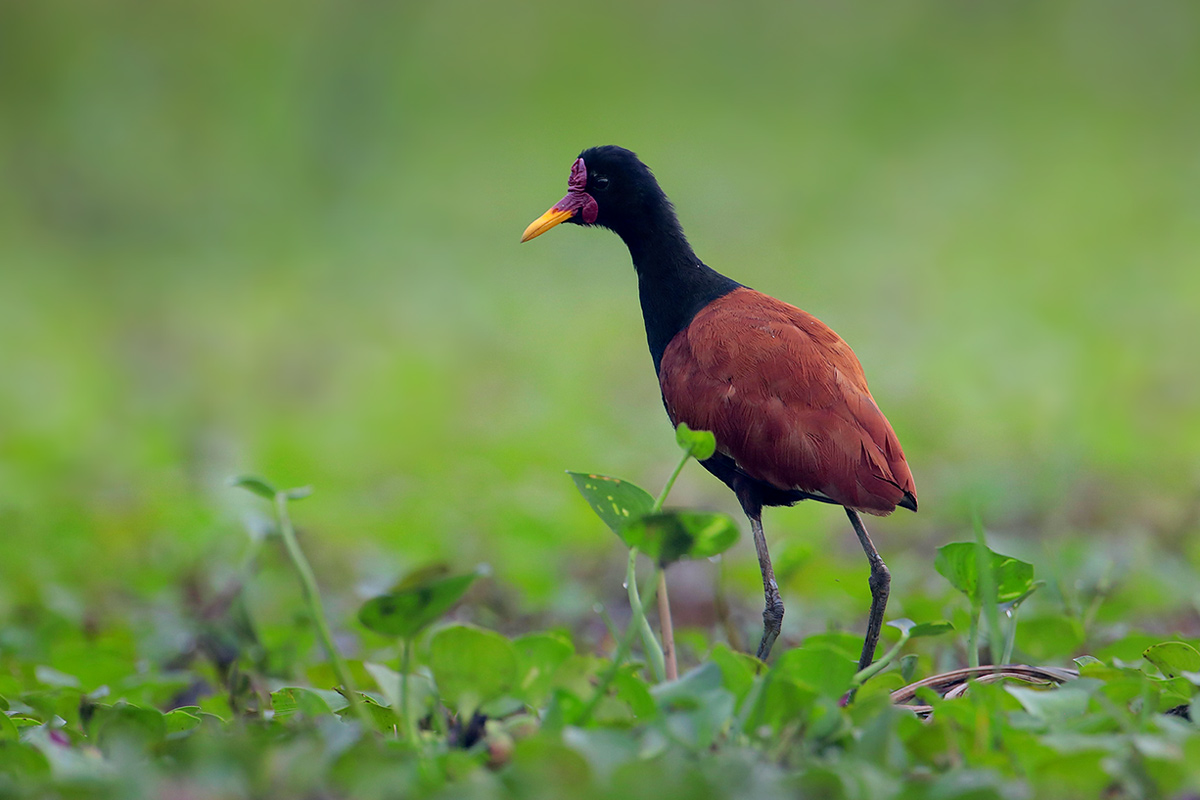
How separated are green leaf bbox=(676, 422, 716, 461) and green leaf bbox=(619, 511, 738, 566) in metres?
0.15

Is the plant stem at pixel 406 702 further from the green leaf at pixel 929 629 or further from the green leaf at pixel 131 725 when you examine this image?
the green leaf at pixel 929 629

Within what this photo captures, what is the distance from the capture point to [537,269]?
30.2ft

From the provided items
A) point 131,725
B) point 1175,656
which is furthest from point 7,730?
point 1175,656

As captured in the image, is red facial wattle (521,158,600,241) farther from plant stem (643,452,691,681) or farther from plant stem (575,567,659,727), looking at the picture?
plant stem (575,567,659,727)

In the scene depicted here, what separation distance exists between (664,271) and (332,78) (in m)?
8.85

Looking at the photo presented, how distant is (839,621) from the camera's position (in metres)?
2.73

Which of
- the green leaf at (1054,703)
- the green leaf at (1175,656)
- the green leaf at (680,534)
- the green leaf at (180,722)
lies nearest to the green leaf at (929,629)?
the green leaf at (1054,703)

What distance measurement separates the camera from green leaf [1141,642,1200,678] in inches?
66.2

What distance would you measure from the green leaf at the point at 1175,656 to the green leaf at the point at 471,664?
99 centimetres

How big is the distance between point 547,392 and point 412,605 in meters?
4.87

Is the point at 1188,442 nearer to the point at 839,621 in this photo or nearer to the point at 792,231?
the point at 839,621

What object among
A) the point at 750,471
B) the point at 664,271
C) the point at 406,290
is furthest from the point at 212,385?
the point at 750,471

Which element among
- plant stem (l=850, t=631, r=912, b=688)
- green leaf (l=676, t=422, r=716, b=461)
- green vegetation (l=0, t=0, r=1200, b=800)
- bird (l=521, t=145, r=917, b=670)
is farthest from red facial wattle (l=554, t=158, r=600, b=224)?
plant stem (l=850, t=631, r=912, b=688)

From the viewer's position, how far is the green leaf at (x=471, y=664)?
143 cm
